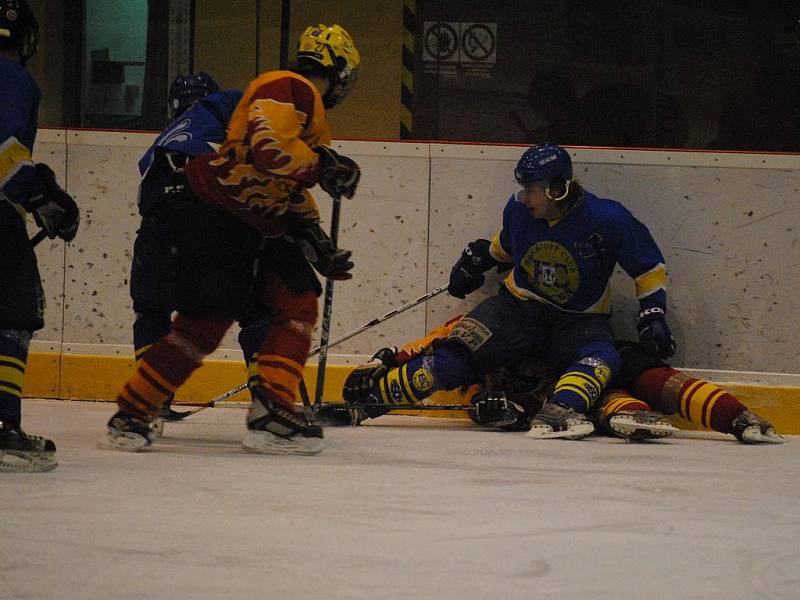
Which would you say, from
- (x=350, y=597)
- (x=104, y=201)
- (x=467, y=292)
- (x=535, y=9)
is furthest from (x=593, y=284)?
(x=350, y=597)

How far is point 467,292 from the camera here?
4.41 metres

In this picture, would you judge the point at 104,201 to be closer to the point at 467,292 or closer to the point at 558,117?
the point at 467,292

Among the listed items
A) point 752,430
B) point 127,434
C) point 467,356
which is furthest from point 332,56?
point 752,430

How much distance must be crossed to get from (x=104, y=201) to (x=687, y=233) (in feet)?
7.16

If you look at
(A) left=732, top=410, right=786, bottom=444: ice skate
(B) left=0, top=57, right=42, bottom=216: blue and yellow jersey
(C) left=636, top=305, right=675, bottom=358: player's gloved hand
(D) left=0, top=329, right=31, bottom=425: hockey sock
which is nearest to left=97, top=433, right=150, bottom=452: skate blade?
(D) left=0, top=329, right=31, bottom=425: hockey sock

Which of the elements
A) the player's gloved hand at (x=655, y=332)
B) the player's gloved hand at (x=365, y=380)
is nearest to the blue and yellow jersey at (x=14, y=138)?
the player's gloved hand at (x=365, y=380)

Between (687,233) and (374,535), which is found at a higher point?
(687,233)

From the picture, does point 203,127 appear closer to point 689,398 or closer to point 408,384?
point 408,384

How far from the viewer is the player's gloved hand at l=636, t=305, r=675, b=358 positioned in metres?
4.04

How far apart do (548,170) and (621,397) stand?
792 millimetres

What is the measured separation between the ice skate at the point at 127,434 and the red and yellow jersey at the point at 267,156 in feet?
2.03

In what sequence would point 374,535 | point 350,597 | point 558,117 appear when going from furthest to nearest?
1. point 558,117
2. point 374,535
3. point 350,597

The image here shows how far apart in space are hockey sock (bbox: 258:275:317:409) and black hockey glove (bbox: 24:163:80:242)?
0.69m

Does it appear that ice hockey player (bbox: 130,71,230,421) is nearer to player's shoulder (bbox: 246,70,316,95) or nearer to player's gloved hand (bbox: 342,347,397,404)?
player's shoulder (bbox: 246,70,316,95)
